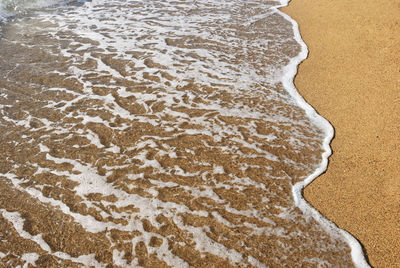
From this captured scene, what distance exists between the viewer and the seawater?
10.3 feet

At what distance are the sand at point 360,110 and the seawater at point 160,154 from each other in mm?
217

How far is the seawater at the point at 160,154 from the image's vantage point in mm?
3133

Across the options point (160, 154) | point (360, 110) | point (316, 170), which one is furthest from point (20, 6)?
point (316, 170)

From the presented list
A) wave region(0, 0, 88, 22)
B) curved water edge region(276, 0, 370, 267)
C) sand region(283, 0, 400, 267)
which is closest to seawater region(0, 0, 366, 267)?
curved water edge region(276, 0, 370, 267)

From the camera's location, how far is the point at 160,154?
425 cm

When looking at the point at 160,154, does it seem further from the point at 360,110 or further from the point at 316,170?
the point at 360,110

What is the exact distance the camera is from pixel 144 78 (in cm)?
608

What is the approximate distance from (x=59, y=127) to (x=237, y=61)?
3613 millimetres

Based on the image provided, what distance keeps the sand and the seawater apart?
0.71 ft

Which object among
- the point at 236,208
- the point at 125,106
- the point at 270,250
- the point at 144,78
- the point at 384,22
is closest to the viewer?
the point at 270,250

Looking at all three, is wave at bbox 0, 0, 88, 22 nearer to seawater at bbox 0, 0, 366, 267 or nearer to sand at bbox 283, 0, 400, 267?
seawater at bbox 0, 0, 366, 267

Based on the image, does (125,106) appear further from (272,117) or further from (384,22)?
(384,22)

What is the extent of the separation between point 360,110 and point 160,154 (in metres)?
2.99

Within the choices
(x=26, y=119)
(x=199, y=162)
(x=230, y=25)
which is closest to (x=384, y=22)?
(x=230, y=25)
